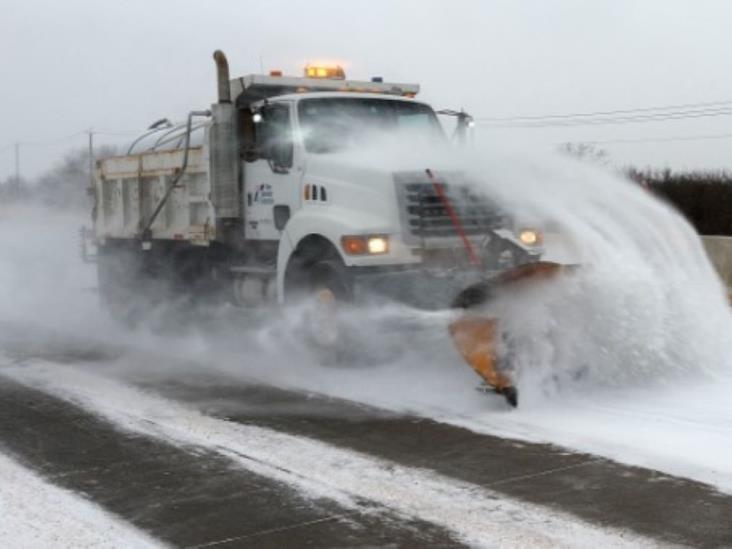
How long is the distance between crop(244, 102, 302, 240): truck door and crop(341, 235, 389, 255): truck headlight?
1.19 m

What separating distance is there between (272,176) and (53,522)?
5115 millimetres

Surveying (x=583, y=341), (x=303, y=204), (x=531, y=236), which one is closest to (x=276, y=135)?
(x=303, y=204)

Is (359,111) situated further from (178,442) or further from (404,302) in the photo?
(178,442)

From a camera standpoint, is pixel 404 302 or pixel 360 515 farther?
pixel 404 302

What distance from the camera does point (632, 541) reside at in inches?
152

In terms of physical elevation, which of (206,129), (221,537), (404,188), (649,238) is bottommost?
(221,537)

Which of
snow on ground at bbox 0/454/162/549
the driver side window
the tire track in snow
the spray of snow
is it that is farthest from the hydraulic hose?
snow on ground at bbox 0/454/162/549

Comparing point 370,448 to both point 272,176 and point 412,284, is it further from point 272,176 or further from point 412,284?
point 272,176

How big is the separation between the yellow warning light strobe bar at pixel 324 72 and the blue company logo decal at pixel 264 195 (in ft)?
5.52

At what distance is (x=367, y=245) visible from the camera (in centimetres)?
753

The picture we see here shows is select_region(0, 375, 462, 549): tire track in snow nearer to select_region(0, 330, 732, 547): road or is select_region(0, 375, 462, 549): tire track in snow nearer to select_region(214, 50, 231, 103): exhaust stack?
select_region(0, 330, 732, 547): road

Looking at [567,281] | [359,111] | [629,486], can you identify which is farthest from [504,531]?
[359,111]

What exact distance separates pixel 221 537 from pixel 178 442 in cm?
176

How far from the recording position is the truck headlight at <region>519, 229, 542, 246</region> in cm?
761
